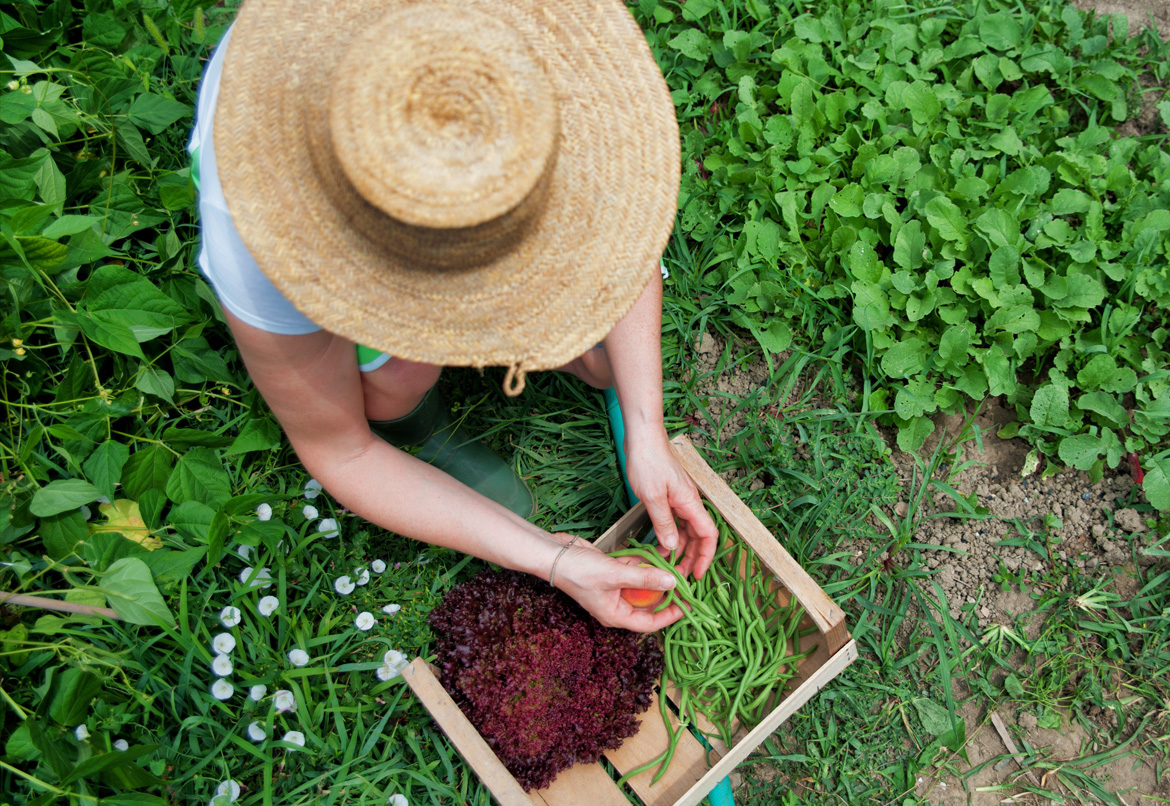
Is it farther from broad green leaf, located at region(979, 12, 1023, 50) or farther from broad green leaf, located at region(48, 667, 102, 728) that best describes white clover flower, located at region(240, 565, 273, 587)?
broad green leaf, located at region(979, 12, 1023, 50)

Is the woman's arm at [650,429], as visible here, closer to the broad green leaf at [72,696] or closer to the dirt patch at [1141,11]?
the broad green leaf at [72,696]

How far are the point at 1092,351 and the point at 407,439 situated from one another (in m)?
2.22

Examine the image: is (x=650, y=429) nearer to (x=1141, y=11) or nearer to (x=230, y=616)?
(x=230, y=616)

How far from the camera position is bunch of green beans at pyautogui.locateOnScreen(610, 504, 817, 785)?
213 centimetres

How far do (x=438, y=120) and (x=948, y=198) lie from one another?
2.09m

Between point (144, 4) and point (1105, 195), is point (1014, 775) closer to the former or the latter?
point (1105, 195)

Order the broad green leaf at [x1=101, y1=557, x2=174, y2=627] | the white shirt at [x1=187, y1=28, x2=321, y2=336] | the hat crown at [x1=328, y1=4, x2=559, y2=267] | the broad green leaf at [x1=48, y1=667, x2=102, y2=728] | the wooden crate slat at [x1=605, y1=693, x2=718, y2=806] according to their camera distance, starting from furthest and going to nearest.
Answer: the wooden crate slat at [x1=605, y1=693, x2=718, y2=806]
the broad green leaf at [x1=101, y1=557, x2=174, y2=627]
the broad green leaf at [x1=48, y1=667, x2=102, y2=728]
the white shirt at [x1=187, y1=28, x2=321, y2=336]
the hat crown at [x1=328, y1=4, x2=559, y2=267]

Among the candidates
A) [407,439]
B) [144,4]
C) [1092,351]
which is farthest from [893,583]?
[144,4]

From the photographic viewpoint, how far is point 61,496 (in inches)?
79.1

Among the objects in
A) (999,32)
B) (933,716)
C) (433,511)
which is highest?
(999,32)

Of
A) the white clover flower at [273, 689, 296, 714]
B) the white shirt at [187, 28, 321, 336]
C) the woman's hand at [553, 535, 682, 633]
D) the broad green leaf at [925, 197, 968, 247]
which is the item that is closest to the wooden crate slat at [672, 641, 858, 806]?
the woman's hand at [553, 535, 682, 633]

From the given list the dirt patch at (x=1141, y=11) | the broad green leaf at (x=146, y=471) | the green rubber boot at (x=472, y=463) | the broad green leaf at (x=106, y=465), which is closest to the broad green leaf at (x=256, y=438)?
the broad green leaf at (x=146, y=471)

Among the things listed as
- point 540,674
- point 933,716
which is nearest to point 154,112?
point 540,674

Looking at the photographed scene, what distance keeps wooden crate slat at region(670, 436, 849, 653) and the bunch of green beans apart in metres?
0.06
